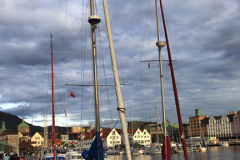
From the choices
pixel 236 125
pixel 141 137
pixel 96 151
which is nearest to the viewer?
pixel 96 151

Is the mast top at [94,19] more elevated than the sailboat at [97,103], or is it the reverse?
the mast top at [94,19]

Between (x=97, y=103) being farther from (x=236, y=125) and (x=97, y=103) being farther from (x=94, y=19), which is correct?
(x=236, y=125)

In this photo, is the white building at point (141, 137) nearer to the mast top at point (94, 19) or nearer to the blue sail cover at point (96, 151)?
the blue sail cover at point (96, 151)

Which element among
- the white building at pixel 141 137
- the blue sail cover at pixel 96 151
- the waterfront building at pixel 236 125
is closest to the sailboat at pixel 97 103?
the blue sail cover at pixel 96 151

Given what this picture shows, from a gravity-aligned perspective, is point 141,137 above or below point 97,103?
below

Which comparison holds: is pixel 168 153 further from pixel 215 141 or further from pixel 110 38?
pixel 215 141

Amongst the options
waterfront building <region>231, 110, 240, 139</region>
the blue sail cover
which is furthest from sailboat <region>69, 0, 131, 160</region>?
waterfront building <region>231, 110, 240, 139</region>

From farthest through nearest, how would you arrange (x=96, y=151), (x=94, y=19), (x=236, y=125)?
(x=236, y=125)
(x=94, y=19)
(x=96, y=151)

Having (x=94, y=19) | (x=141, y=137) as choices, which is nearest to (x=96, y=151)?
(x=94, y=19)

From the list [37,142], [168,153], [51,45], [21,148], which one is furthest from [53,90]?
[37,142]

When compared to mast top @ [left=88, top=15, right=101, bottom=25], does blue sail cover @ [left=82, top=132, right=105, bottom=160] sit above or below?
below

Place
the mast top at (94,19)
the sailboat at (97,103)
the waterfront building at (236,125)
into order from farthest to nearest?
the waterfront building at (236,125) < the mast top at (94,19) < the sailboat at (97,103)

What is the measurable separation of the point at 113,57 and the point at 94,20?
3.62m

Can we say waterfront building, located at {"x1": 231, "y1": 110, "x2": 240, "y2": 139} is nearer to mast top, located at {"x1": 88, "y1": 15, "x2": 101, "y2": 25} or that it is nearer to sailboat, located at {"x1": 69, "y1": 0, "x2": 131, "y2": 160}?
sailboat, located at {"x1": 69, "y1": 0, "x2": 131, "y2": 160}
